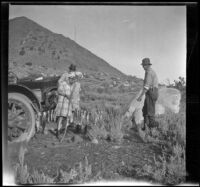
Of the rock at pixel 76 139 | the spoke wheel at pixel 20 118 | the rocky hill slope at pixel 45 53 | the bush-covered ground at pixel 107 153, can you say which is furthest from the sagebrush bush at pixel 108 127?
the spoke wheel at pixel 20 118

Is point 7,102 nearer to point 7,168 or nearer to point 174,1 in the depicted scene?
point 7,168

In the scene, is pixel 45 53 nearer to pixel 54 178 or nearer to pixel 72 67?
pixel 72 67

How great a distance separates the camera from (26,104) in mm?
4492

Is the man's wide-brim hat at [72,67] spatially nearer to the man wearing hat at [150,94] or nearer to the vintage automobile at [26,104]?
the vintage automobile at [26,104]

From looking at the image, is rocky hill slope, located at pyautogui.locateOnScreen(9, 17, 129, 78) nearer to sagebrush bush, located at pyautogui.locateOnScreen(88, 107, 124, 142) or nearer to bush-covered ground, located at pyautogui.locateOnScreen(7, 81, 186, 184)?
bush-covered ground, located at pyautogui.locateOnScreen(7, 81, 186, 184)

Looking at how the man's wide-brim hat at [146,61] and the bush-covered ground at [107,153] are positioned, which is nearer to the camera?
the bush-covered ground at [107,153]

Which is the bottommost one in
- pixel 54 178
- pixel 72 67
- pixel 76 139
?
pixel 54 178

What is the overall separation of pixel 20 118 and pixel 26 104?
214mm

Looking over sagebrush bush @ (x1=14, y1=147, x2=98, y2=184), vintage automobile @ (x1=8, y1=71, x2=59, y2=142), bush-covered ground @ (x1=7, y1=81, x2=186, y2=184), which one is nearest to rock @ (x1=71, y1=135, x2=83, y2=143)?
bush-covered ground @ (x1=7, y1=81, x2=186, y2=184)

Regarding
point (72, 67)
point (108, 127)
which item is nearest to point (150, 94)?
point (108, 127)

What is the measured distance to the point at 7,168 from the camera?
14.5 feet

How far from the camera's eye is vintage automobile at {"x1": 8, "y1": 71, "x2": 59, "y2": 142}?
4.46 meters

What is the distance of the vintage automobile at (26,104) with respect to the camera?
14.6ft

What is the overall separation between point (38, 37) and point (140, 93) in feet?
5.50
